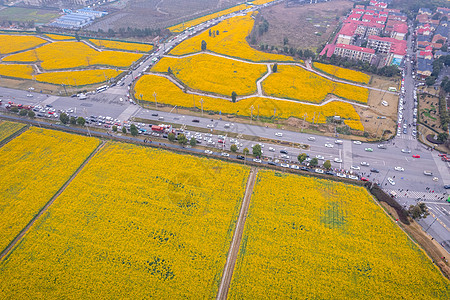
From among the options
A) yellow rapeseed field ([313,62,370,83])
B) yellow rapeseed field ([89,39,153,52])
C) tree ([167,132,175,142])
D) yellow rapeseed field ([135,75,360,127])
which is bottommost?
tree ([167,132,175,142])

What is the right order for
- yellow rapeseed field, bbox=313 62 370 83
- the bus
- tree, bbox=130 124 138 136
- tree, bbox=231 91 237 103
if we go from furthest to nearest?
yellow rapeseed field, bbox=313 62 370 83
the bus
tree, bbox=231 91 237 103
tree, bbox=130 124 138 136

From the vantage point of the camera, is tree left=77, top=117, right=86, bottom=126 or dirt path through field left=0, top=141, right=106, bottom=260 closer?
dirt path through field left=0, top=141, right=106, bottom=260

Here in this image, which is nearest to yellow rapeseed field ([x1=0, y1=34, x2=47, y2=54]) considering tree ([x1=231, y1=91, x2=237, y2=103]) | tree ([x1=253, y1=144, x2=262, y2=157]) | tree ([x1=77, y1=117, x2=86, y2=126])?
tree ([x1=77, y1=117, x2=86, y2=126])

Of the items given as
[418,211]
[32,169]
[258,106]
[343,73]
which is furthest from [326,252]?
[343,73]

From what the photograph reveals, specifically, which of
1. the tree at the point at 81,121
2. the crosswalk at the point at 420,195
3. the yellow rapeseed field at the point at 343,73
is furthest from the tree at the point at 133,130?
the yellow rapeseed field at the point at 343,73

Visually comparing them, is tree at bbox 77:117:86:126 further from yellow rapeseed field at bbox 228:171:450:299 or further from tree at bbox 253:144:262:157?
yellow rapeseed field at bbox 228:171:450:299

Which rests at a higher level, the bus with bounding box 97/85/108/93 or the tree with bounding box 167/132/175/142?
the bus with bounding box 97/85/108/93
